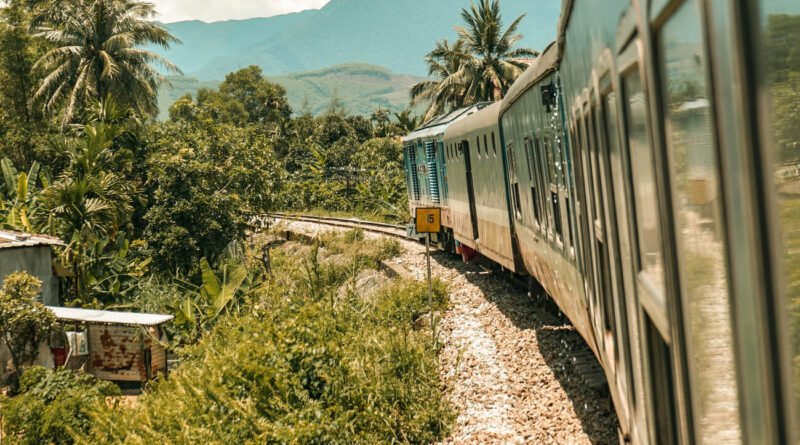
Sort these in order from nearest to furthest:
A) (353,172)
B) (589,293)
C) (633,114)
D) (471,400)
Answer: (633,114)
(589,293)
(471,400)
(353,172)

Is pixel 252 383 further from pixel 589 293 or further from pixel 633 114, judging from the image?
pixel 633 114

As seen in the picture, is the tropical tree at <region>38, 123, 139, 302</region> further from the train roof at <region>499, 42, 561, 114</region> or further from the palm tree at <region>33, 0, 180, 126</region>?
the train roof at <region>499, 42, 561, 114</region>

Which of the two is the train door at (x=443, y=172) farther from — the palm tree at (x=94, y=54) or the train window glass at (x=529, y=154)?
the palm tree at (x=94, y=54)

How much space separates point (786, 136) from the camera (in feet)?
4.06

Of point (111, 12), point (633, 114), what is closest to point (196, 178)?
point (111, 12)

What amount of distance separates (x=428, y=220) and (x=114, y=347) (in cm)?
799

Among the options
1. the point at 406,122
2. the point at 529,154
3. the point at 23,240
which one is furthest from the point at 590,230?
the point at 406,122

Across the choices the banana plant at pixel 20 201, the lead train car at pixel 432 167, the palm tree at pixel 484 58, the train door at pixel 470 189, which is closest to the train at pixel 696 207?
the train door at pixel 470 189

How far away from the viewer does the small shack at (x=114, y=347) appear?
53.8 ft

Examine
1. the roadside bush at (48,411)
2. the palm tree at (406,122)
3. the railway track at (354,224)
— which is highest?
the palm tree at (406,122)

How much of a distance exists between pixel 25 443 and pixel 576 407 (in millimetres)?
8006

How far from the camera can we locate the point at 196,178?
78.5 ft

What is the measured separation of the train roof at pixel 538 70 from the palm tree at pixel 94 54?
24259 millimetres

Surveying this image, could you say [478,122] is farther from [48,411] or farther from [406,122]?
[406,122]
